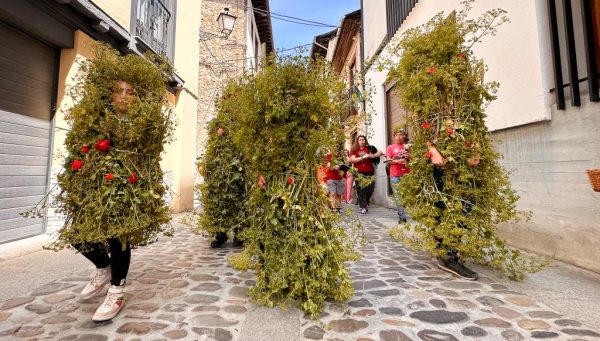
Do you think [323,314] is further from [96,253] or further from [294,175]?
[96,253]

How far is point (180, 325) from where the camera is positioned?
2.18m

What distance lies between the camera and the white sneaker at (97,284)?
8.27 feet

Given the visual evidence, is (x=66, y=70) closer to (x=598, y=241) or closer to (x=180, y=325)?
(x=180, y=325)

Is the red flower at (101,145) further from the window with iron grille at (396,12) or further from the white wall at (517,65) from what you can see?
the window with iron grille at (396,12)

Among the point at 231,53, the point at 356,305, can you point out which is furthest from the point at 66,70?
the point at 231,53

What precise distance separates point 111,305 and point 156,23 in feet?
23.5

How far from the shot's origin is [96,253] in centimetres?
252

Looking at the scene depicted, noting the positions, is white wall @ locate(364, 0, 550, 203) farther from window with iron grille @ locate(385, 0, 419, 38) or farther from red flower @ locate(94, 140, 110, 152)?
window with iron grille @ locate(385, 0, 419, 38)

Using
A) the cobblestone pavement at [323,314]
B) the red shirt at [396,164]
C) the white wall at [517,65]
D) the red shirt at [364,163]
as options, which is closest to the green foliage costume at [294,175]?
the cobblestone pavement at [323,314]

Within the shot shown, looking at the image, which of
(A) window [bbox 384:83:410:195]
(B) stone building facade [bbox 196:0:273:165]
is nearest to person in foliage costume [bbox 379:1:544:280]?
(A) window [bbox 384:83:410:195]

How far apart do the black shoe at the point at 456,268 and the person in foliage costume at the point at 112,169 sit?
277 cm

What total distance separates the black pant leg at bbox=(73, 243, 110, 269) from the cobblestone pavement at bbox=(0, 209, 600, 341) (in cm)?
32

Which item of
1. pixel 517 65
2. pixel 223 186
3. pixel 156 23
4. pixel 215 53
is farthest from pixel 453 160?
pixel 215 53

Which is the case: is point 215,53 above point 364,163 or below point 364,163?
above
